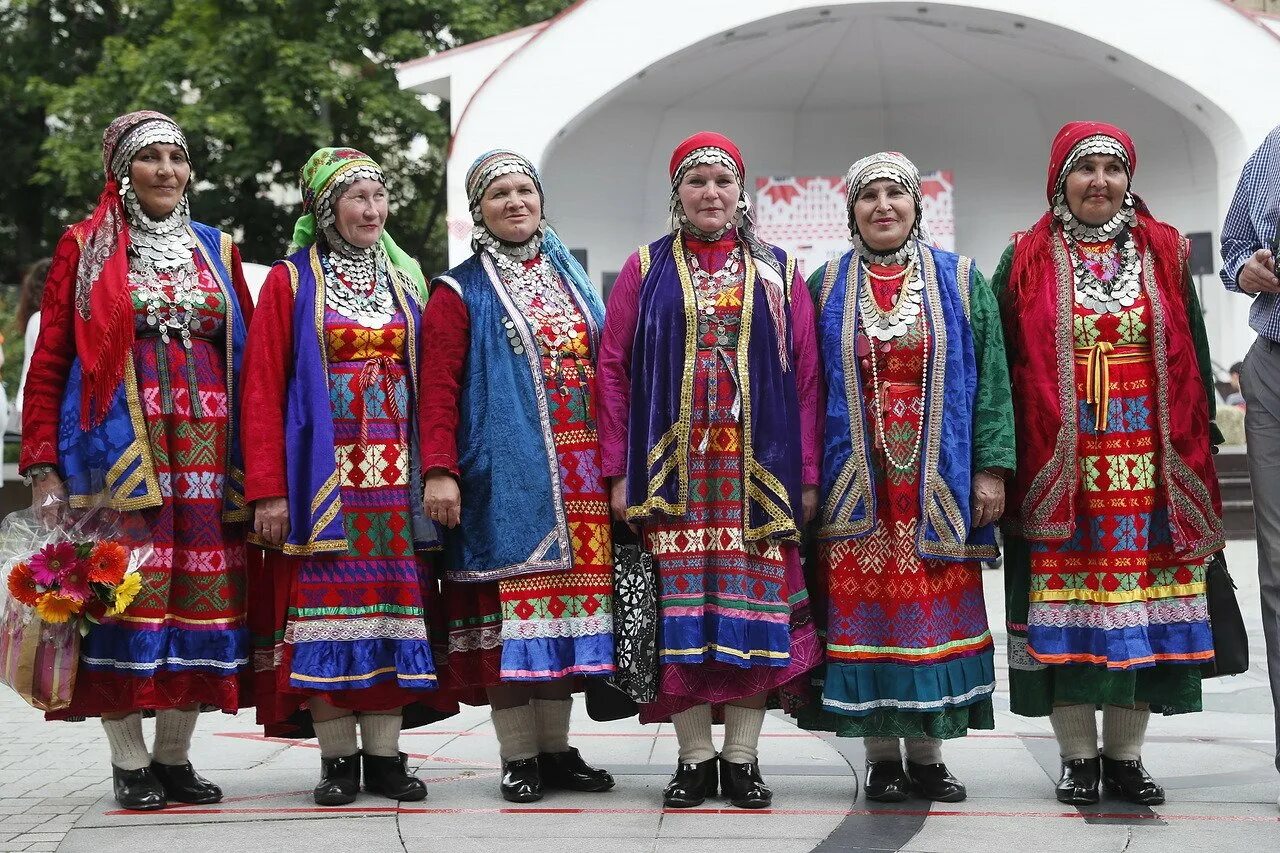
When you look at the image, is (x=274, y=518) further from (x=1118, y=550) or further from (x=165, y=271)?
(x=1118, y=550)

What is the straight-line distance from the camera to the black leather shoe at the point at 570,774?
4473 millimetres

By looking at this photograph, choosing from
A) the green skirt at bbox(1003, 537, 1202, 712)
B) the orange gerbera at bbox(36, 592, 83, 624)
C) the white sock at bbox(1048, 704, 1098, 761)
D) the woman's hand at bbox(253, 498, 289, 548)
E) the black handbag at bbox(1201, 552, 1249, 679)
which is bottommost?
the white sock at bbox(1048, 704, 1098, 761)

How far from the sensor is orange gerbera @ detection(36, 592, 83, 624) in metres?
4.14

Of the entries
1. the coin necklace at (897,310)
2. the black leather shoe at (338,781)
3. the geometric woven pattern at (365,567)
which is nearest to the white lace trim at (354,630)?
the geometric woven pattern at (365,567)

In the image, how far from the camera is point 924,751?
4309 mm

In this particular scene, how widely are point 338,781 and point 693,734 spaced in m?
1.04

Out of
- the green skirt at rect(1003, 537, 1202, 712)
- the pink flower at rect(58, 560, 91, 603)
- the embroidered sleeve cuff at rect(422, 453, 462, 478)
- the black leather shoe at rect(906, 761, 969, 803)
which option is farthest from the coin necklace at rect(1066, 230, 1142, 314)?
the pink flower at rect(58, 560, 91, 603)

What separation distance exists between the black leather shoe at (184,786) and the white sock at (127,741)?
0.07 meters

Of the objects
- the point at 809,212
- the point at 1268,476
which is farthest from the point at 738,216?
the point at 809,212

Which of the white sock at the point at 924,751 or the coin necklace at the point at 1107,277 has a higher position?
the coin necklace at the point at 1107,277

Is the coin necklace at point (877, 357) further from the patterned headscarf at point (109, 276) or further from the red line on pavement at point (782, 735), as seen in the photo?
the patterned headscarf at point (109, 276)

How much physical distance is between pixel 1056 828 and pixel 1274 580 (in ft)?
3.13

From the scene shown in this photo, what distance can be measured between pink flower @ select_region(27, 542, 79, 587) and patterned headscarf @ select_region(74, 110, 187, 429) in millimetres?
361

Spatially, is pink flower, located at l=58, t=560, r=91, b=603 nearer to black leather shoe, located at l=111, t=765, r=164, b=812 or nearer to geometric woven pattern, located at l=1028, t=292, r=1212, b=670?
black leather shoe, located at l=111, t=765, r=164, b=812
